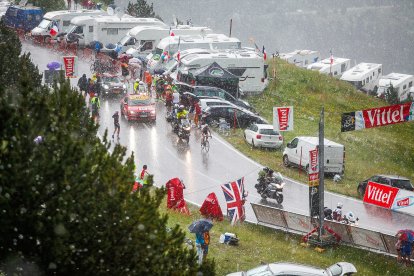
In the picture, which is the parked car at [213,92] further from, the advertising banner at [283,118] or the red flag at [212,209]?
the red flag at [212,209]

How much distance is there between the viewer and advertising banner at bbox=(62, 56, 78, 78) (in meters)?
37.7

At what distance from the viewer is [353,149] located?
39.5m

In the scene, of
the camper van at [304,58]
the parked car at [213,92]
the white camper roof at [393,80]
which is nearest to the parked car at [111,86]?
the parked car at [213,92]

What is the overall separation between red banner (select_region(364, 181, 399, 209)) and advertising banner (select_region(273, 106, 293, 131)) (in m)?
5.35

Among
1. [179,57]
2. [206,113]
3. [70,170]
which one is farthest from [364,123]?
[179,57]

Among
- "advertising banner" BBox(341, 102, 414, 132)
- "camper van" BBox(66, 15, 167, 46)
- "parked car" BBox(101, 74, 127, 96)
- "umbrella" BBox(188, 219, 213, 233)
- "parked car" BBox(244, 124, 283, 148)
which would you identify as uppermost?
"camper van" BBox(66, 15, 167, 46)

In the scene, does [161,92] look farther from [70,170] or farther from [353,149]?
[70,170]

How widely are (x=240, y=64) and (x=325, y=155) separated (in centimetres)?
1470

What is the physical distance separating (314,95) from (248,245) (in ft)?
103

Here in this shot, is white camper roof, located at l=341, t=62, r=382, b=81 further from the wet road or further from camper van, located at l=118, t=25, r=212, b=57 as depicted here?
the wet road

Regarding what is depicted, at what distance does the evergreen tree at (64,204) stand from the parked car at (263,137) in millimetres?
24521

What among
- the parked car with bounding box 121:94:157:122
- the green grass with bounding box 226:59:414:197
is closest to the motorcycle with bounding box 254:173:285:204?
the green grass with bounding box 226:59:414:197

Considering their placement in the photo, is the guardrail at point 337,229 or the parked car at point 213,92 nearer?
the guardrail at point 337,229

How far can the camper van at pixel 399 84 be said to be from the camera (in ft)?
223
